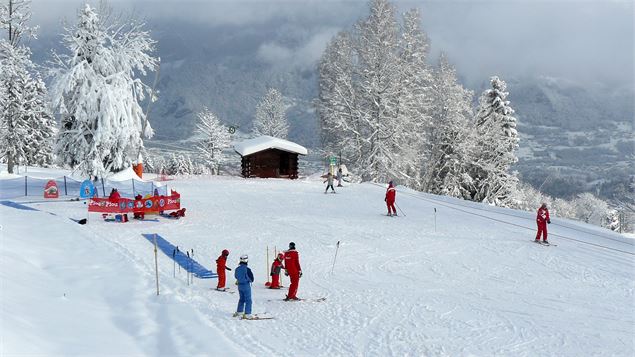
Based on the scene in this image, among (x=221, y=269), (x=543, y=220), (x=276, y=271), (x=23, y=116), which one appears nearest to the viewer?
(x=221, y=269)

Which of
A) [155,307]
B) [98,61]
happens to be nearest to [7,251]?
[155,307]

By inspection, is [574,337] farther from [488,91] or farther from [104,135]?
[488,91]

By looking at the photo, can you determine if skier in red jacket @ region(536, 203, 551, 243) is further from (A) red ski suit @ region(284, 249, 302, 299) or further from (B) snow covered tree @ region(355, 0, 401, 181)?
(B) snow covered tree @ region(355, 0, 401, 181)

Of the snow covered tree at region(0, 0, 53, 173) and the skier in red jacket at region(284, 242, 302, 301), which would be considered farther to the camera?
the snow covered tree at region(0, 0, 53, 173)

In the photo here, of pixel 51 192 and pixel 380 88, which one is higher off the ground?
pixel 380 88

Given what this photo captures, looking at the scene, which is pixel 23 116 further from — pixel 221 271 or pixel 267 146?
pixel 221 271

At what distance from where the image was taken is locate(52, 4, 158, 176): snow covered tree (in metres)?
32.3

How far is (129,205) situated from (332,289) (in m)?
12.8

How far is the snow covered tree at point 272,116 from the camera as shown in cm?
7381

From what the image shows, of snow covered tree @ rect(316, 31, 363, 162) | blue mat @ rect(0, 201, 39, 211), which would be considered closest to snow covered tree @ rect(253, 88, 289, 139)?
snow covered tree @ rect(316, 31, 363, 162)

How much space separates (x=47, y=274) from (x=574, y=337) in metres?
12.6

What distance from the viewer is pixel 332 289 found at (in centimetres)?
1459

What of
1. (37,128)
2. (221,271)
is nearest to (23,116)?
(37,128)

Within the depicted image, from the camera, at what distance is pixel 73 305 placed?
1173 centimetres
